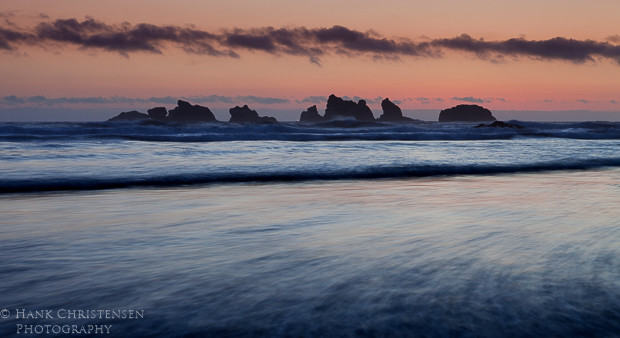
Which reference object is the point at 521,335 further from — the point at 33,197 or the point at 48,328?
the point at 33,197

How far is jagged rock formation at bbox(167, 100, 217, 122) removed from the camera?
78.0 meters

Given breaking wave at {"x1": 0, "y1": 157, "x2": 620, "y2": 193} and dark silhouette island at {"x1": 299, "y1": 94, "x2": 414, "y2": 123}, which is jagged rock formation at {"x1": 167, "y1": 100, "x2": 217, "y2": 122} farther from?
breaking wave at {"x1": 0, "y1": 157, "x2": 620, "y2": 193}

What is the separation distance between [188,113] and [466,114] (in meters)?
50.1

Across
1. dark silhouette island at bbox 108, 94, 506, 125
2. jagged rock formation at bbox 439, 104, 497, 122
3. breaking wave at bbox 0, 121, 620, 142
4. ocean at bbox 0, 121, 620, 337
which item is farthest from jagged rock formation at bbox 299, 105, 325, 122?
ocean at bbox 0, 121, 620, 337

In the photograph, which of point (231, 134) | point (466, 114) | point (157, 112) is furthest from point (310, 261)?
point (466, 114)

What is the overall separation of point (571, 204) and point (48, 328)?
449cm

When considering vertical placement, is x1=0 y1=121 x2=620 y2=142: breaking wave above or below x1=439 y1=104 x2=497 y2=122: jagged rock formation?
below

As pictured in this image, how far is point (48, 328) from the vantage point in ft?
6.01

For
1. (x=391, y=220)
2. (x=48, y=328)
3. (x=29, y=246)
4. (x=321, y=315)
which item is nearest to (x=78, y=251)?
(x=29, y=246)

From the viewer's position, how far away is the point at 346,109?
297ft

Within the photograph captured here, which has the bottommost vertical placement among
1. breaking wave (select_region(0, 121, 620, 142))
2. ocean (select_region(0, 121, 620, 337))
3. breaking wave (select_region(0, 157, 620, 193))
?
ocean (select_region(0, 121, 620, 337))

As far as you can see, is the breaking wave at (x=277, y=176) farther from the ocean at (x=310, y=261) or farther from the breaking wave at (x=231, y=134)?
the breaking wave at (x=231, y=134)

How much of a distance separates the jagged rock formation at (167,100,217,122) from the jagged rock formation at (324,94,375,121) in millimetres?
21330

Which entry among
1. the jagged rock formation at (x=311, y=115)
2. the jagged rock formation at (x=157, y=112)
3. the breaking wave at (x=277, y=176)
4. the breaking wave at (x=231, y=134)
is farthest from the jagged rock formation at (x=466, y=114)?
the breaking wave at (x=277, y=176)
